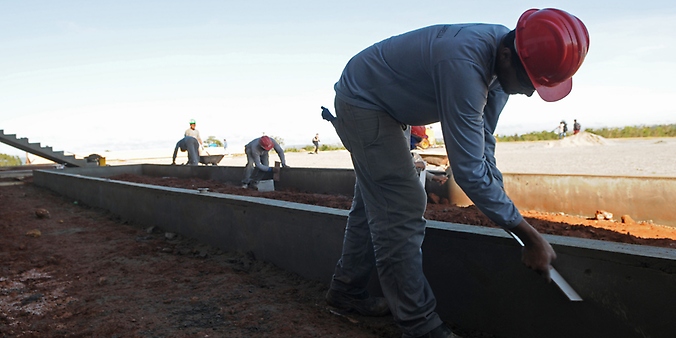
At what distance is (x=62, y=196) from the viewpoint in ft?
35.7

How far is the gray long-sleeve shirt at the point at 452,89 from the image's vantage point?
219 centimetres

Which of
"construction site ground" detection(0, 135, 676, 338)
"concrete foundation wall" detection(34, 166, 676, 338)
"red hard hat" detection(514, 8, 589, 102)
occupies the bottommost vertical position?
"construction site ground" detection(0, 135, 676, 338)

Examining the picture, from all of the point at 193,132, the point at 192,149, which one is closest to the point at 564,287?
the point at 192,149

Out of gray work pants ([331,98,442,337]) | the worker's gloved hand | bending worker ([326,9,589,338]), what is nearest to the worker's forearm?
bending worker ([326,9,589,338])

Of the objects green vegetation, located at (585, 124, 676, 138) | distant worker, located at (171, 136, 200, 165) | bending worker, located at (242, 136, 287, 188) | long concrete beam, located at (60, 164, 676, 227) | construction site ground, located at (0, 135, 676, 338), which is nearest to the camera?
construction site ground, located at (0, 135, 676, 338)

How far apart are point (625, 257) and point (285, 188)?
9.14 meters

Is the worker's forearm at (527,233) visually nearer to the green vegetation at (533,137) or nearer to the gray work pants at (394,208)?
the gray work pants at (394,208)

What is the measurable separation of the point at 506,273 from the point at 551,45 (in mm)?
1222

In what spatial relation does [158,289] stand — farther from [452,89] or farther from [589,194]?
[589,194]

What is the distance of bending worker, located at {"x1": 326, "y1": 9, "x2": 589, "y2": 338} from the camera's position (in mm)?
2191

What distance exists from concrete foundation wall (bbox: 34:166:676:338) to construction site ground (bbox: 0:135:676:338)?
17 cm

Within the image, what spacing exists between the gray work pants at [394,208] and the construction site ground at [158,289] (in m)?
0.37

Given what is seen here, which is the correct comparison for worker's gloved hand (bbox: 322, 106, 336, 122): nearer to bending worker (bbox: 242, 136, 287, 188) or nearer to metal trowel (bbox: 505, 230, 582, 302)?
metal trowel (bbox: 505, 230, 582, 302)

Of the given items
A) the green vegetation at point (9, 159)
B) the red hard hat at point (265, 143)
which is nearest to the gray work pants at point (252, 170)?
the red hard hat at point (265, 143)
